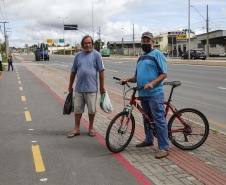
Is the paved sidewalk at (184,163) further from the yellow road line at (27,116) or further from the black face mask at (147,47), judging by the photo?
the yellow road line at (27,116)

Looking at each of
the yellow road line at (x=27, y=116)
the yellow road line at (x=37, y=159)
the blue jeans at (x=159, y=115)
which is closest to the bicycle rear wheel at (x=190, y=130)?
the blue jeans at (x=159, y=115)

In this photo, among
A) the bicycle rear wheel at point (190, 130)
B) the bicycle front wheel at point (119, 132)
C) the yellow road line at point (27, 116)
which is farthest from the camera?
the yellow road line at point (27, 116)

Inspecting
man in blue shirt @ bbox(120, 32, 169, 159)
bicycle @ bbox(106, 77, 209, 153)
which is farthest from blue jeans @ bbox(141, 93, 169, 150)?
bicycle @ bbox(106, 77, 209, 153)

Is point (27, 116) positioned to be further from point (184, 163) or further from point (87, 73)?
point (184, 163)

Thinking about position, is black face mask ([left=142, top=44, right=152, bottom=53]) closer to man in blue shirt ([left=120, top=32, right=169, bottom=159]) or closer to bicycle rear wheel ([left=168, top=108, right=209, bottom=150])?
man in blue shirt ([left=120, top=32, right=169, bottom=159])

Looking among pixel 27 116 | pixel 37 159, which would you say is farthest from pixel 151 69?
pixel 27 116

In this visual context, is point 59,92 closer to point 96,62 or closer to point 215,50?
point 96,62

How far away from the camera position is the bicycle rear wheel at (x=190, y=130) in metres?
4.72

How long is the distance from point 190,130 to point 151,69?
1.30m

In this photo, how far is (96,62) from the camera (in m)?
5.36

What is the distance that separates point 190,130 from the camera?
4793mm

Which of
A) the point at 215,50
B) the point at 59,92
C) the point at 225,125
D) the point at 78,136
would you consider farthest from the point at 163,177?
the point at 215,50

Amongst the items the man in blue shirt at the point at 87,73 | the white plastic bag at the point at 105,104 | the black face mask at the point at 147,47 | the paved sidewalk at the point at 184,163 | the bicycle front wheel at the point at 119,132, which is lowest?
the paved sidewalk at the point at 184,163

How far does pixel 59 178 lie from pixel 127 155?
124 centimetres
